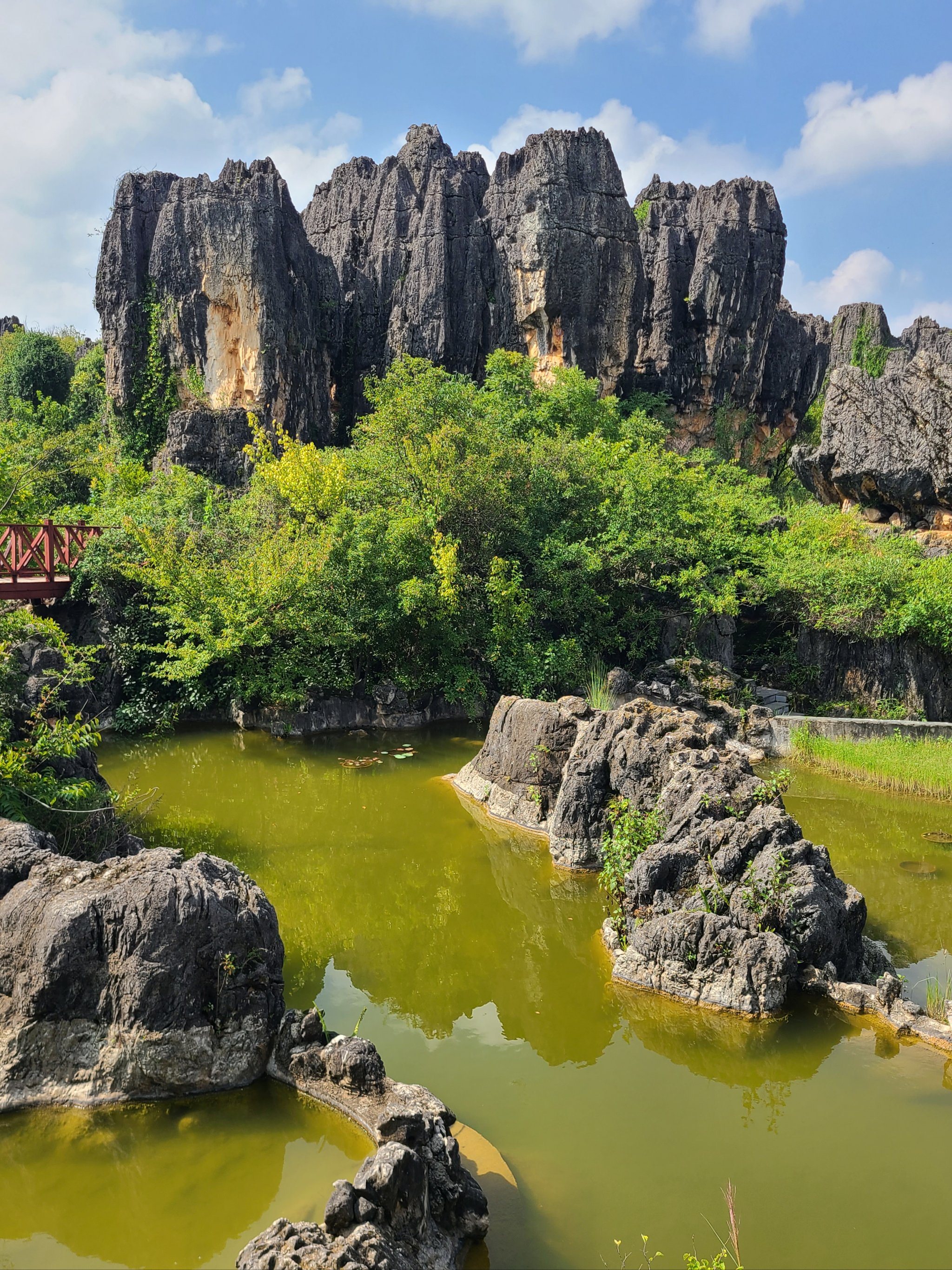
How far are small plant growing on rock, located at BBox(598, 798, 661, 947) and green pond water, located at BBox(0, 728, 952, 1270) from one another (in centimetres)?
32

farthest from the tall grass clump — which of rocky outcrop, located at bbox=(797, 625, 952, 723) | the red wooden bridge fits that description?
the red wooden bridge

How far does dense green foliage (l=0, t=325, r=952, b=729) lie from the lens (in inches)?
568

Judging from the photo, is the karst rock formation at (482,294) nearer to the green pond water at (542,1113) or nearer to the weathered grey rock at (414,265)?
the weathered grey rock at (414,265)

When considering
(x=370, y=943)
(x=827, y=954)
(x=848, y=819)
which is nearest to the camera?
(x=827, y=954)

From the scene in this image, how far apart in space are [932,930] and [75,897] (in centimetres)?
738

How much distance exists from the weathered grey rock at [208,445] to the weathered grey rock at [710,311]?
17.1 metres

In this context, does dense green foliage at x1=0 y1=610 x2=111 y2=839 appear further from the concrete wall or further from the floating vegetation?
the concrete wall

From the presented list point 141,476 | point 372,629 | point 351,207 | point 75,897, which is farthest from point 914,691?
point 351,207

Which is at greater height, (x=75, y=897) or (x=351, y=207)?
(x=351, y=207)

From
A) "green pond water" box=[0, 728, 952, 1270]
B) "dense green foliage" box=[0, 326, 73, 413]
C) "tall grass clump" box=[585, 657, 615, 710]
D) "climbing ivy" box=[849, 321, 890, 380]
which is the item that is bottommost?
"green pond water" box=[0, 728, 952, 1270]

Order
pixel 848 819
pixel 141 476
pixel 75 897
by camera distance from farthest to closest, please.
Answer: pixel 141 476, pixel 848 819, pixel 75 897

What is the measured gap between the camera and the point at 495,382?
70.9 feet

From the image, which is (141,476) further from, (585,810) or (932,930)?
(932,930)

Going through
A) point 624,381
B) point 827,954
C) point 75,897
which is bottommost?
point 827,954
